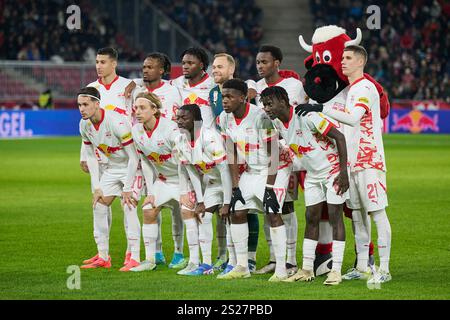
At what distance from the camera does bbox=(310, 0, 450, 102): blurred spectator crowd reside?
39781 millimetres

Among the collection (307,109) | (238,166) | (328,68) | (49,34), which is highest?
(49,34)

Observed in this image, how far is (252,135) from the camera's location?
9.84 m

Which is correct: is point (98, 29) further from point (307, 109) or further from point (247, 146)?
point (307, 109)

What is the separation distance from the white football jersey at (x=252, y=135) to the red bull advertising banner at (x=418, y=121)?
93.8ft

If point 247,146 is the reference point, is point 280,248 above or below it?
below

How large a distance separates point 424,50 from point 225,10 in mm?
8988

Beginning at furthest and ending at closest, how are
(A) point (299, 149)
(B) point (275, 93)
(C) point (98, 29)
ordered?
(C) point (98, 29), (A) point (299, 149), (B) point (275, 93)

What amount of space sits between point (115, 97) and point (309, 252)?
3.17m

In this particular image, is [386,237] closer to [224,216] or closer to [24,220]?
[224,216]

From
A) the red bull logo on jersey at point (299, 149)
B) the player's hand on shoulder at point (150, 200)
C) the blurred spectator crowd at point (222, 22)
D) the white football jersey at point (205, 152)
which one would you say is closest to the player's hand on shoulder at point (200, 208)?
the white football jersey at point (205, 152)

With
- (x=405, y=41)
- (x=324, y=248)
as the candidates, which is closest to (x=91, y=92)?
(x=324, y=248)

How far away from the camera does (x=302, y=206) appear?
16.4 meters

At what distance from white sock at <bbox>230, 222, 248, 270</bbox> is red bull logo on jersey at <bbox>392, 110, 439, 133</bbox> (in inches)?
1137

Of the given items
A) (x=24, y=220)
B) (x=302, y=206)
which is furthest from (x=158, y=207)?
(x=302, y=206)
